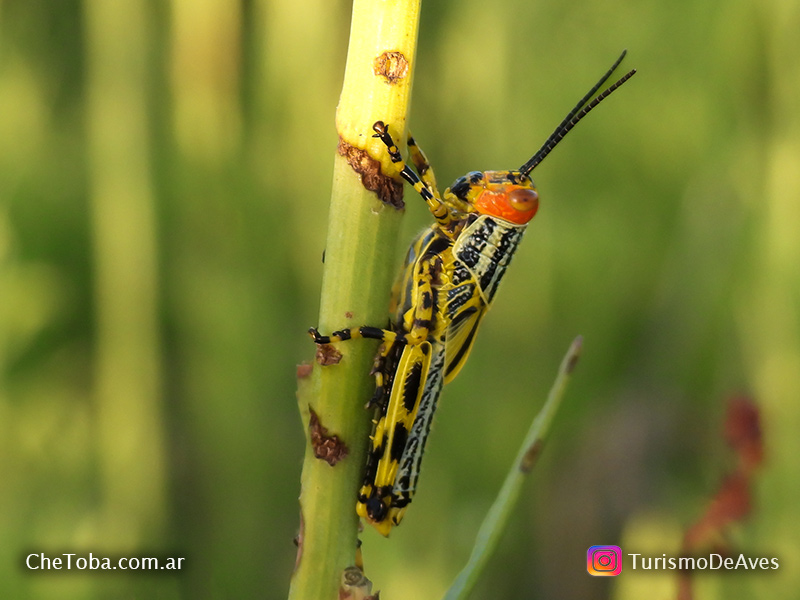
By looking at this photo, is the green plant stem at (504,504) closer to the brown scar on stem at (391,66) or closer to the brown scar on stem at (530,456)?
the brown scar on stem at (530,456)

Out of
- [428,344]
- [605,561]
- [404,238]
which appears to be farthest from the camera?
[404,238]

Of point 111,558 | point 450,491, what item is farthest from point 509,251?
point 111,558

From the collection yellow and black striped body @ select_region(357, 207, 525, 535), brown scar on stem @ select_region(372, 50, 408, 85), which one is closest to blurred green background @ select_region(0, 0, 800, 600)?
yellow and black striped body @ select_region(357, 207, 525, 535)

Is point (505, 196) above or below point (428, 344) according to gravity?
above

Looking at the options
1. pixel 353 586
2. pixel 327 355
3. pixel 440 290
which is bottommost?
pixel 353 586

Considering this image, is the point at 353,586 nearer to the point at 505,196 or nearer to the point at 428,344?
the point at 428,344

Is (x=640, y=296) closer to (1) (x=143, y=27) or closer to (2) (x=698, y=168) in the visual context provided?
(2) (x=698, y=168)

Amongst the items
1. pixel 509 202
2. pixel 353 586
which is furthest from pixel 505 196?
pixel 353 586
